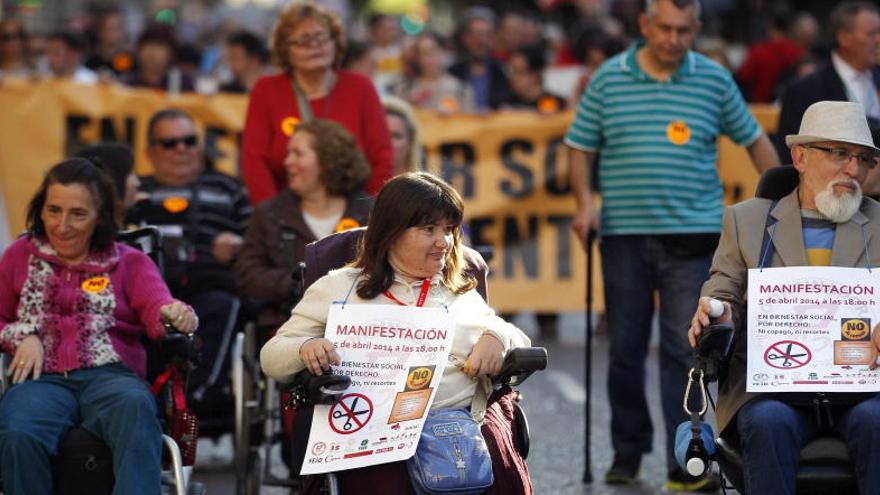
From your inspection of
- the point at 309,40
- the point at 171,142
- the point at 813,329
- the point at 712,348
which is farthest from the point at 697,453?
the point at 171,142

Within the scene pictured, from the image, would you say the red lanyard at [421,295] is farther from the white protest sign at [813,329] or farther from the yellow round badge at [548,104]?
the yellow round badge at [548,104]

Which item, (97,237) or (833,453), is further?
(97,237)

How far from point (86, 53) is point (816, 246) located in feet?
41.1

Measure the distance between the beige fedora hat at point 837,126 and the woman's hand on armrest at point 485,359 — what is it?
155 cm

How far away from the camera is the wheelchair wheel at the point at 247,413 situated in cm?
859

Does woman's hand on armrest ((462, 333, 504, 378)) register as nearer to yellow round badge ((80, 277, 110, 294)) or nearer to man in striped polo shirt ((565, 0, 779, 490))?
yellow round badge ((80, 277, 110, 294))

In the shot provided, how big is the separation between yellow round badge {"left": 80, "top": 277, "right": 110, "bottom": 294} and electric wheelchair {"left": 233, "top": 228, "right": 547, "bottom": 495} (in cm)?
80

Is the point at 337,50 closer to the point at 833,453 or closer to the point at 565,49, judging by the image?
the point at 833,453

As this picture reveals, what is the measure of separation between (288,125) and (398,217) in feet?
9.39

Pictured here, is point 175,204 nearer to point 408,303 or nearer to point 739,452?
point 408,303

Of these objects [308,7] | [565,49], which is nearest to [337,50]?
[308,7]

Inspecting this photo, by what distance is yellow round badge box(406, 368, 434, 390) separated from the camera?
6562 millimetres

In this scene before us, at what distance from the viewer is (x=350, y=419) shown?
6.50 m

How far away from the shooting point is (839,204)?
708cm
